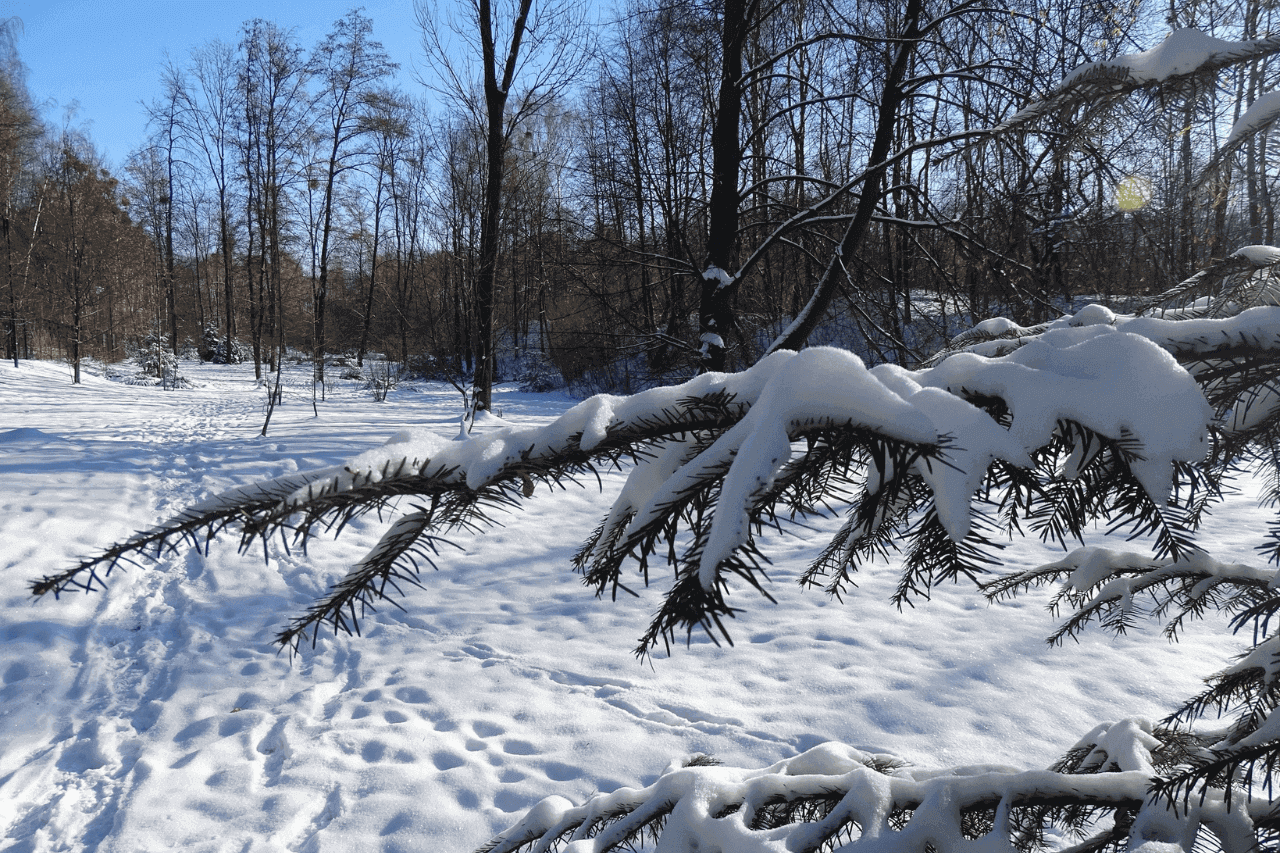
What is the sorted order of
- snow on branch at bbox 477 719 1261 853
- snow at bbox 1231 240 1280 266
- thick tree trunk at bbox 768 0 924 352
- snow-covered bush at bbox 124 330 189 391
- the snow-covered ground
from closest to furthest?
snow on branch at bbox 477 719 1261 853
snow at bbox 1231 240 1280 266
the snow-covered ground
thick tree trunk at bbox 768 0 924 352
snow-covered bush at bbox 124 330 189 391

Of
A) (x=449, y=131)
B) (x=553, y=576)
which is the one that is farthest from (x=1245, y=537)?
(x=449, y=131)

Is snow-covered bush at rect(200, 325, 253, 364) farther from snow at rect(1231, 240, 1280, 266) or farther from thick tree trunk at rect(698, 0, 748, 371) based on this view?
snow at rect(1231, 240, 1280, 266)

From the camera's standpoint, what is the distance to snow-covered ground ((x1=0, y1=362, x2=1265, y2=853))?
119 inches

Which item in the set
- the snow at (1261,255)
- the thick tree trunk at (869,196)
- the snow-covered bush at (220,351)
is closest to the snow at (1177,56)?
the snow at (1261,255)

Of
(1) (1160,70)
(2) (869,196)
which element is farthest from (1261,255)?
→ (2) (869,196)

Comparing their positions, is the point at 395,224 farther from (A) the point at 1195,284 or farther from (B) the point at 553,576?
(A) the point at 1195,284

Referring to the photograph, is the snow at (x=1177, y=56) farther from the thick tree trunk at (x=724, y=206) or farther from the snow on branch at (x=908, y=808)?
the thick tree trunk at (x=724, y=206)

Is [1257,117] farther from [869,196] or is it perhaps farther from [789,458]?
[869,196]

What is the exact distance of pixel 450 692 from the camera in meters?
3.96

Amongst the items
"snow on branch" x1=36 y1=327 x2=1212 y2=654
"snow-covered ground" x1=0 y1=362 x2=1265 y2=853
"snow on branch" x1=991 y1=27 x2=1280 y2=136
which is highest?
"snow on branch" x1=991 y1=27 x2=1280 y2=136

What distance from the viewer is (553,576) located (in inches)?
229

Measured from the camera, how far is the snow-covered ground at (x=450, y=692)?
3020 millimetres

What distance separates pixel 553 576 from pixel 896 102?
4.33 meters

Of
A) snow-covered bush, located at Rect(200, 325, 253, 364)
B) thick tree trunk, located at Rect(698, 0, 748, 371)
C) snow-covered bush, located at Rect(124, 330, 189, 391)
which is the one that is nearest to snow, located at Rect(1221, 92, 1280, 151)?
thick tree trunk, located at Rect(698, 0, 748, 371)
